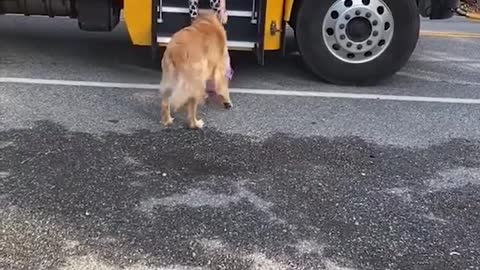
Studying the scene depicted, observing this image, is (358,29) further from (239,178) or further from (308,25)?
(239,178)

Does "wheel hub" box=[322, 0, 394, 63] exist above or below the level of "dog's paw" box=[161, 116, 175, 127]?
above

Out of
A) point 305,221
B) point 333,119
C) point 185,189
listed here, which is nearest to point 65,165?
point 185,189

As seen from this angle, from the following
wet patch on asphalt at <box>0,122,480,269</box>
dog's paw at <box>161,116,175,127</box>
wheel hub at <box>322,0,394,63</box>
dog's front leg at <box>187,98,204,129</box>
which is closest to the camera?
wet patch on asphalt at <box>0,122,480,269</box>

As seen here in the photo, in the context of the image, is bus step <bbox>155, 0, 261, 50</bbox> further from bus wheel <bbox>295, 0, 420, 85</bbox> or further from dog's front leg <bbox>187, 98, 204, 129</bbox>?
dog's front leg <bbox>187, 98, 204, 129</bbox>

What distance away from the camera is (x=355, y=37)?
618cm

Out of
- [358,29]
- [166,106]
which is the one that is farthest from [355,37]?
[166,106]

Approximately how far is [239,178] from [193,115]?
0.99 meters

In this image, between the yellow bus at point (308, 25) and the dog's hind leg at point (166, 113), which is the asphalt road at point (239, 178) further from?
the yellow bus at point (308, 25)

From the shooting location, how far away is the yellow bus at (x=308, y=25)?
19.6ft

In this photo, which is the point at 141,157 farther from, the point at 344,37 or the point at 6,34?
the point at 6,34

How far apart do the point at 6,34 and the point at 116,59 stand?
5.31 feet

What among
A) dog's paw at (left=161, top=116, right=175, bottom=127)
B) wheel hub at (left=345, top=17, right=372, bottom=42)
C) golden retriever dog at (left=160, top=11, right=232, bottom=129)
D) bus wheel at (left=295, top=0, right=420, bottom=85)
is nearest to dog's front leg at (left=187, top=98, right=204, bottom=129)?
golden retriever dog at (left=160, top=11, right=232, bottom=129)

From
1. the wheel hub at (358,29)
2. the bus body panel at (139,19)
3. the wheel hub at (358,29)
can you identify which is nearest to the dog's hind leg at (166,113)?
the bus body panel at (139,19)

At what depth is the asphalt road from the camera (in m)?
3.39
